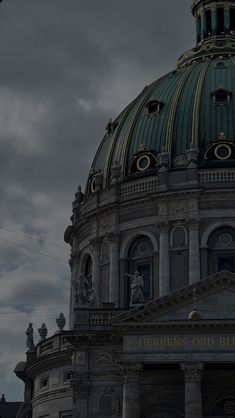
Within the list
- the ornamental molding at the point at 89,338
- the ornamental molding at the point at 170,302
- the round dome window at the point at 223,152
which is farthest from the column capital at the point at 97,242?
the ornamental molding at the point at 170,302

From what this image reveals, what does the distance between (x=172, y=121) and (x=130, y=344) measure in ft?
63.3

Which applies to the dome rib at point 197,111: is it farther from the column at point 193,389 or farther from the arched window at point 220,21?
the column at point 193,389

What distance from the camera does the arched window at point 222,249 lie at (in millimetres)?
54031

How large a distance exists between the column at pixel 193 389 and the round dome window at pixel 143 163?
60.8ft

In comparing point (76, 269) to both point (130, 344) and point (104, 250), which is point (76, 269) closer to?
point (104, 250)

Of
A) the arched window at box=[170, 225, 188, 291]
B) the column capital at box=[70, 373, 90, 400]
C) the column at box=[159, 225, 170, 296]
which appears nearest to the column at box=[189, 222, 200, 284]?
the arched window at box=[170, 225, 188, 291]

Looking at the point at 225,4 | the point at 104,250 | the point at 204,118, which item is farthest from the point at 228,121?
the point at 225,4

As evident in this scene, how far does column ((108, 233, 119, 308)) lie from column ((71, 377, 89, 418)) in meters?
8.76

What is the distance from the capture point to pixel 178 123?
2302 inches

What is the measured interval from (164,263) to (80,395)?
10.6 metres

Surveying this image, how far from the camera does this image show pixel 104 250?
58.4 metres

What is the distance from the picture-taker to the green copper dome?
188ft

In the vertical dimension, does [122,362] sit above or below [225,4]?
below

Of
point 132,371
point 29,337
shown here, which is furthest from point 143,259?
point 132,371
